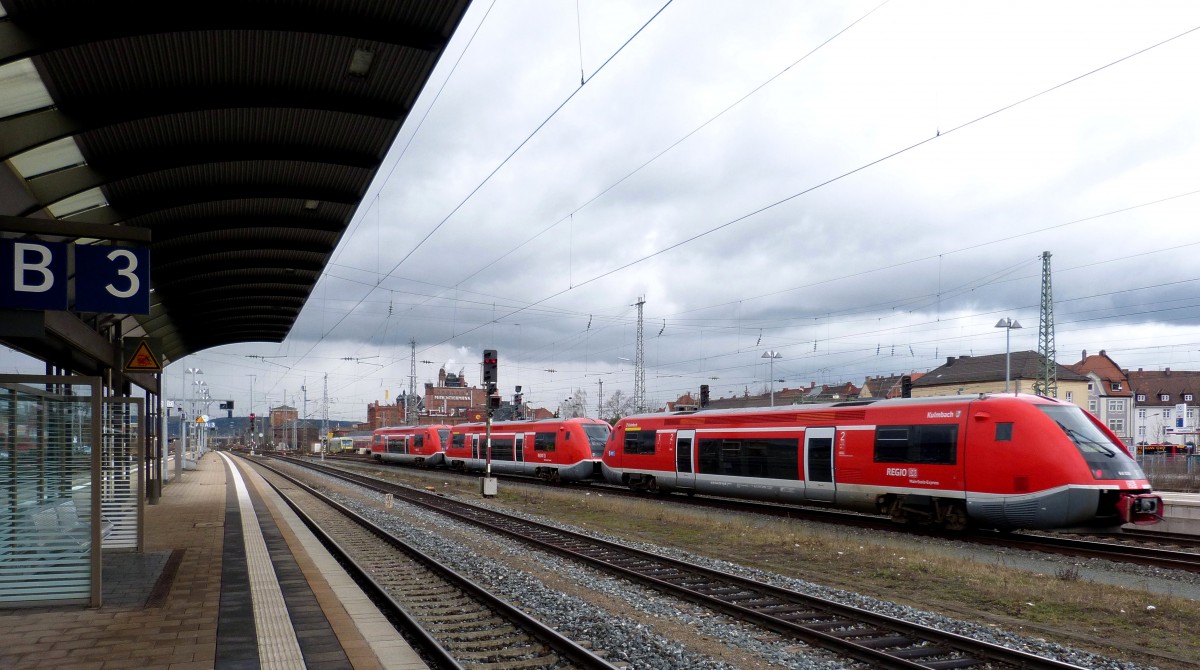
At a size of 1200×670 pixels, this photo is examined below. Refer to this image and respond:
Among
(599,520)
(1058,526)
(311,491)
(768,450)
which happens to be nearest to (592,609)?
(1058,526)

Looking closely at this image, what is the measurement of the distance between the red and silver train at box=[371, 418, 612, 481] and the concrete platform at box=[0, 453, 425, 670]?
1885 centimetres

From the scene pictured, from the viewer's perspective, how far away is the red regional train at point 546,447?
31689 mm

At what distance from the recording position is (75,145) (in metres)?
9.30

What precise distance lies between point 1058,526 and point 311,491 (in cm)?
2267

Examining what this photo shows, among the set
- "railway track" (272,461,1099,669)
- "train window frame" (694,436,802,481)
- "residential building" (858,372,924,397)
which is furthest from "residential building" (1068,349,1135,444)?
"railway track" (272,461,1099,669)

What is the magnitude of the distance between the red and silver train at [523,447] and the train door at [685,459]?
7633 millimetres

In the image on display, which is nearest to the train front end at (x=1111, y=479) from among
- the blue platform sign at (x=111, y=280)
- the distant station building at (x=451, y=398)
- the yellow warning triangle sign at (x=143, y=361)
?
the blue platform sign at (x=111, y=280)

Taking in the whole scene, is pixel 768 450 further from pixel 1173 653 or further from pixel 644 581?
pixel 1173 653

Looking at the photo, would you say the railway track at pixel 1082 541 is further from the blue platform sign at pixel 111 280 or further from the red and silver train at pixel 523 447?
the blue platform sign at pixel 111 280

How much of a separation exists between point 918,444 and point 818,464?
2.79 m

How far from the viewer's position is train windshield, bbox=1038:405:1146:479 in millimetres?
13602

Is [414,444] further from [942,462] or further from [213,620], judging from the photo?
[213,620]

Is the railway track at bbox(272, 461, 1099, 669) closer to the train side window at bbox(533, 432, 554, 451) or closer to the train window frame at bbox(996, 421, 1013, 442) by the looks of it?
the train window frame at bbox(996, 421, 1013, 442)

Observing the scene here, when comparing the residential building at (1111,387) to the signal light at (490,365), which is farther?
the residential building at (1111,387)
